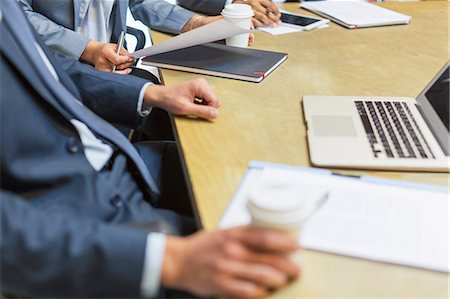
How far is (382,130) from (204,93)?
388 mm

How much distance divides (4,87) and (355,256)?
23.3 inches

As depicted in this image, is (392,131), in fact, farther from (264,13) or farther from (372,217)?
(264,13)

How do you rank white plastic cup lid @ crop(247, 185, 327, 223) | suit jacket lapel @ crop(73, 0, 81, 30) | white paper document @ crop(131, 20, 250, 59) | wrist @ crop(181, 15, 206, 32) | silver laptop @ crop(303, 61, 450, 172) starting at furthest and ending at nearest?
wrist @ crop(181, 15, 206, 32) → suit jacket lapel @ crop(73, 0, 81, 30) → white paper document @ crop(131, 20, 250, 59) → silver laptop @ crop(303, 61, 450, 172) → white plastic cup lid @ crop(247, 185, 327, 223)

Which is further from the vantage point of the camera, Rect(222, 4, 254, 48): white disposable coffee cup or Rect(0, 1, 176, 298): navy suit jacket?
Rect(222, 4, 254, 48): white disposable coffee cup

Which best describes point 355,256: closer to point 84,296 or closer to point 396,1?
point 84,296

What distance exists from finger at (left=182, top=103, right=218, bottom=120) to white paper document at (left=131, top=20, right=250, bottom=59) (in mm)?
289

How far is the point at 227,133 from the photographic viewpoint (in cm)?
105

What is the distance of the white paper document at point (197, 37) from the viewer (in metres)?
1.33

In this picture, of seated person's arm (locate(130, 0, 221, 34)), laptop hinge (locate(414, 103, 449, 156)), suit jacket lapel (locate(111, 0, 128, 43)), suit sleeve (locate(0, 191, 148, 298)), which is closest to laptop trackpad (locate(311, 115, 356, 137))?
laptop hinge (locate(414, 103, 449, 156))

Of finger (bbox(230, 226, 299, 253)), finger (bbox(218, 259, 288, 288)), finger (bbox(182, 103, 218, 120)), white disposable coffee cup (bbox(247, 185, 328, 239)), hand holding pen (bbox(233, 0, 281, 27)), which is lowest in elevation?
hand holding pen (bbox(233, 0, 281, 27))

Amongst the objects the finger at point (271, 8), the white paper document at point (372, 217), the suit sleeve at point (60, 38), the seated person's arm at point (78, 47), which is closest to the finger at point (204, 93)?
the white paper document at point (372, 217)

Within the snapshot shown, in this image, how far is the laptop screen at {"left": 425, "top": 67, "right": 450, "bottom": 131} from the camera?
1.03 meters

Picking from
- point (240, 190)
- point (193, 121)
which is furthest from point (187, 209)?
point (240, 190)

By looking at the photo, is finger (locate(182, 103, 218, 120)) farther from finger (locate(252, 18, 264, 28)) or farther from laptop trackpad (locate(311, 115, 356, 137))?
finger (locate(252, 18, 264, 28))
